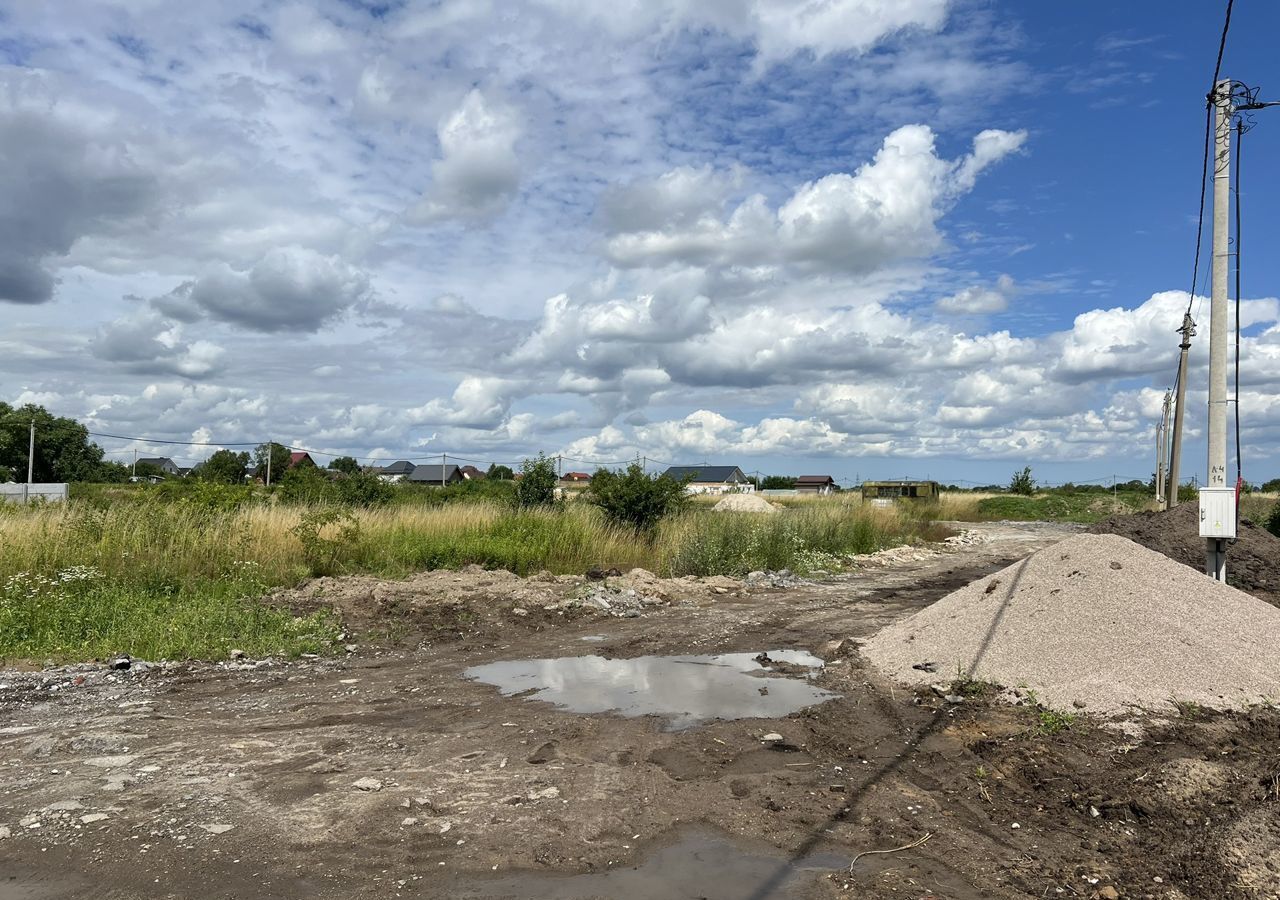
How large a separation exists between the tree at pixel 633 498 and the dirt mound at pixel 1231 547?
9361mm

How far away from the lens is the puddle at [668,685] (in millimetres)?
7238

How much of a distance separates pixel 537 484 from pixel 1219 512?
14.7 metres

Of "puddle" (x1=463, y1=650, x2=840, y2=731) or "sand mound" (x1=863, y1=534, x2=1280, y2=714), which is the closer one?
"sand mound" (x1=863, y1=534, x2=1280, y2=714)

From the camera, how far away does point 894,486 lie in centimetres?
5409

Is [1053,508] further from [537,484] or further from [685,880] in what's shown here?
[685,880]

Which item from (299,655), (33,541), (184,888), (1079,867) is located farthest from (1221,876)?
(33,541)

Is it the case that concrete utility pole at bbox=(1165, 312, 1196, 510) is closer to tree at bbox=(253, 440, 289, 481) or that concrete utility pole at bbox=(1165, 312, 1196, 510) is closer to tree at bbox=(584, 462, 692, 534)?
tree at bbox=(584, 462, 692, 534)

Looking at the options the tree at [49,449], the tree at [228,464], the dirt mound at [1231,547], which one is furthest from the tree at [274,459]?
the dirt mound at [1231,547]

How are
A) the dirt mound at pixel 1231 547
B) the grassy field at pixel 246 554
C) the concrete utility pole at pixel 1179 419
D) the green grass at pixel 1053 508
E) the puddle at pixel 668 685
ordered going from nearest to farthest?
the puddle at pixel 668 685
the grassy field at pixel 246 554
the dirt mound at pixel 1231 547
the concrete utility pole at pixel 1179 419
the green grass at pixel 1053 508

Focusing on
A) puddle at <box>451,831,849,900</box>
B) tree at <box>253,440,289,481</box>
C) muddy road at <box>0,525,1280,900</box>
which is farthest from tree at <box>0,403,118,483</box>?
puddle at <box>451,831,849,900</box>

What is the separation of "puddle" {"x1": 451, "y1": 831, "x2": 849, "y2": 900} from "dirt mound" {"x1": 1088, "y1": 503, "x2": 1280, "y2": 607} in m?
11.8

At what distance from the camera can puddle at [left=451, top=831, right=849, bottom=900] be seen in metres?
3.92

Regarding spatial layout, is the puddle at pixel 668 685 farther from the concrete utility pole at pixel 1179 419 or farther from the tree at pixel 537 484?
the concrete utility pole at pixel 1179 419

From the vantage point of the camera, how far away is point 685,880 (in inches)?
161
